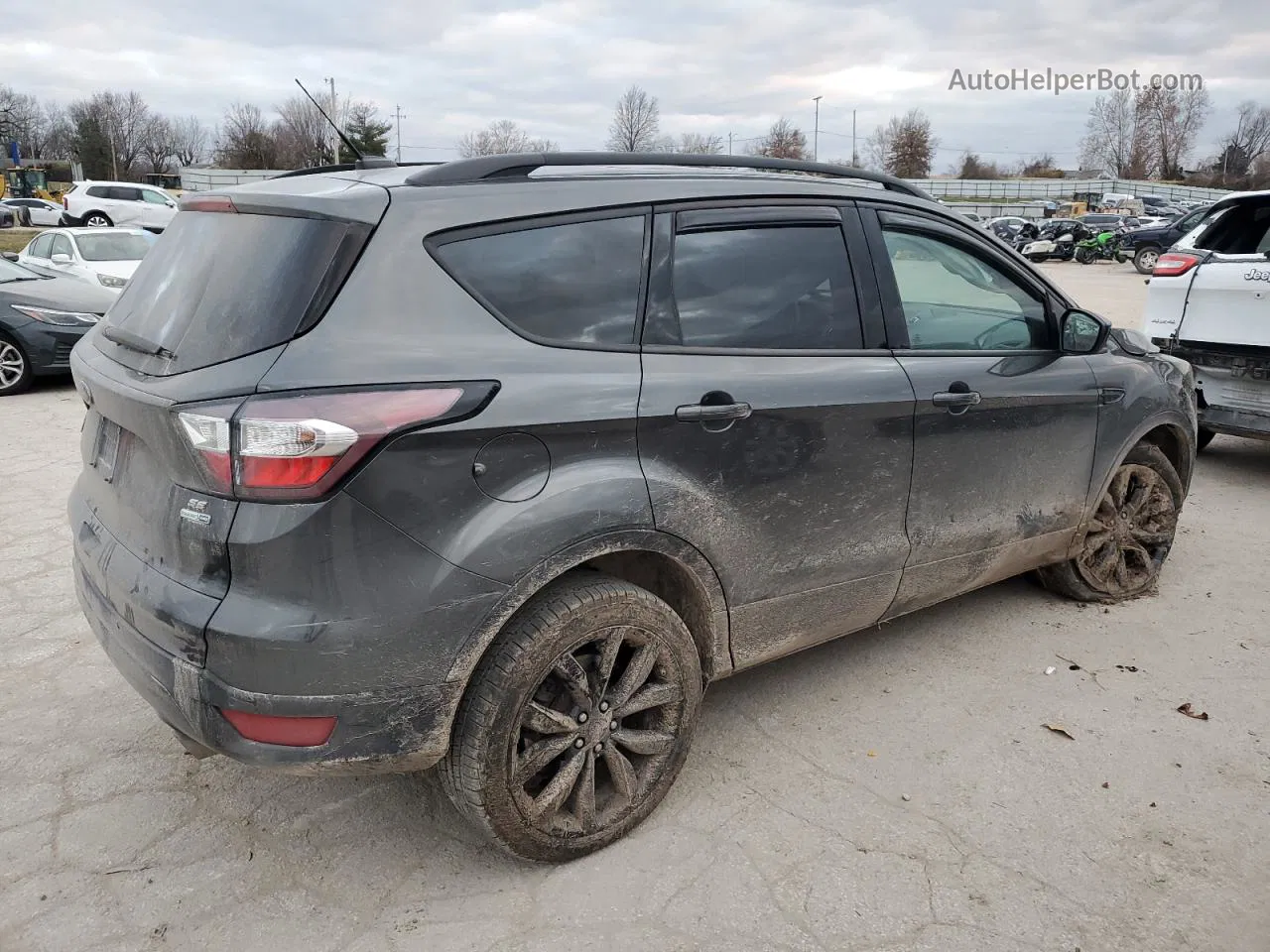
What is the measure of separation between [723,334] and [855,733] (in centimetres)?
150

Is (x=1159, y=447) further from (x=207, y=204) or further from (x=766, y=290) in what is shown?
(x=207, y=204)

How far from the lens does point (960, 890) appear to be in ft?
8.10

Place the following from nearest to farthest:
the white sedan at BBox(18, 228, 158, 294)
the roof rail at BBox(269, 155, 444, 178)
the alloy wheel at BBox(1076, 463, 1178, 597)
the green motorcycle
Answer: the roof rail at BBox(269, 155, 444, 178) → the alloy wheel at BBox(1076, 463, 1178, 597) → the white sedan at BBox(18, 228, 158, 294) → the green motorcycle

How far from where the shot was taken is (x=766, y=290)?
2.87 meters

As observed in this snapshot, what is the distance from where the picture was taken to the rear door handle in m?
3.19

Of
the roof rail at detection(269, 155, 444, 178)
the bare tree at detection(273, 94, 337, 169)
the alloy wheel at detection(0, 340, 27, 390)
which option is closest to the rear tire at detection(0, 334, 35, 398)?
the alloy wheel at detection(0, 340, 27, 390)

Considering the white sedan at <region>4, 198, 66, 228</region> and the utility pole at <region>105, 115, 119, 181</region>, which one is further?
the utility pole at <region>105, 115, 119, 181</region>

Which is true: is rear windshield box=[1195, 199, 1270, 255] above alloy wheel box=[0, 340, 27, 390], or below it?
above

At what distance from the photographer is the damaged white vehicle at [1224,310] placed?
593cm

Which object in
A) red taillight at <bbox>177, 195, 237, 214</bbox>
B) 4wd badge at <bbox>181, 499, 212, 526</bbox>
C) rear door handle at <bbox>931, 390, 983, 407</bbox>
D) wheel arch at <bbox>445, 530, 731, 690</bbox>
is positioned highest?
red taillight at <bbox>177, 195, 237, 214</bbox>

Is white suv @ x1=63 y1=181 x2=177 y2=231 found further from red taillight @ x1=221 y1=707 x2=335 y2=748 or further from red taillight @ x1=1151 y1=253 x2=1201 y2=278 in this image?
red taillight @ x1=221 y1=707 x2=335 y2=748

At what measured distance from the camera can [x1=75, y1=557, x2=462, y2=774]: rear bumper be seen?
6.94 ft

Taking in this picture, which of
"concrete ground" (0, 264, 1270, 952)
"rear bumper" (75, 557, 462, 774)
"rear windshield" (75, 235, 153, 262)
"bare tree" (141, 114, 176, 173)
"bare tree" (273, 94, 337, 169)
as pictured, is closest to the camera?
"rear bumper" (75, 557, 462, 774)

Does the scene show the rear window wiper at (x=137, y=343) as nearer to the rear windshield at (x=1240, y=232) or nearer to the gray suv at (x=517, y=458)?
the gray suv at (x=517, y=458)
